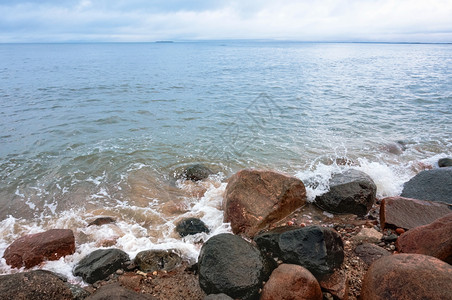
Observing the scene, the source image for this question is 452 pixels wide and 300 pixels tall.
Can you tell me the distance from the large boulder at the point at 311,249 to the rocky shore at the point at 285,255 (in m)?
0.01

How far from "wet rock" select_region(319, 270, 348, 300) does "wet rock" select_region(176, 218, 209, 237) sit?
7.69ft

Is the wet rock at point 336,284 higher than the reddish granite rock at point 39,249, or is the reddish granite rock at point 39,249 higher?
the wet rock at point 336,284

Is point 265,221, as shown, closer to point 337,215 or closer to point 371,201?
point 337,215

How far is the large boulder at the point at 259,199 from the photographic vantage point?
530cm

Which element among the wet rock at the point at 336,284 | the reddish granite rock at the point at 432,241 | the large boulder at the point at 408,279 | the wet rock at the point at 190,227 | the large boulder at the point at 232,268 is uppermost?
the large boulder at the point at 408,279

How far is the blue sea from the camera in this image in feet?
20.2

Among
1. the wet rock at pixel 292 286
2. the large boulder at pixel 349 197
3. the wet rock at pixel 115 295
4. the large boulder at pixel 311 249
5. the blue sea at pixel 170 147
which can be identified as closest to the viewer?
the wet rock at pixel 115 295

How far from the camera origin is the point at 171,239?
5.25 m

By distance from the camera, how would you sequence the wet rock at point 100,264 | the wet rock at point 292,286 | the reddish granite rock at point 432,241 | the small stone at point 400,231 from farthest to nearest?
the small stone at point 400,231, the wet rock at point 100,264, the reddish granite rock at point 432,241, the wet rock at point 292,286

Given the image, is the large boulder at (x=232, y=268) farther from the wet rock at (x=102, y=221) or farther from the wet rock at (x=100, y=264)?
the wet rock at (x=102, y=221)

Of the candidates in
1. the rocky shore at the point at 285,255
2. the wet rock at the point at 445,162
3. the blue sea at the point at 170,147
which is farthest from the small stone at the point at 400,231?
the wet rock at the point at 445,162

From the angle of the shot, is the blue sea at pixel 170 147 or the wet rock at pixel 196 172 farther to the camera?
the wet rock at pixel 196 172

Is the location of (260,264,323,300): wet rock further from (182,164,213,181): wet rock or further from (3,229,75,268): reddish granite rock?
(182,164,213,181): wet rock

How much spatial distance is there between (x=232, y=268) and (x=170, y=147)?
6.53 metres
